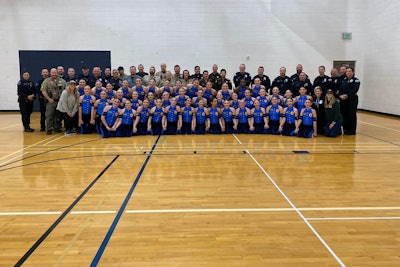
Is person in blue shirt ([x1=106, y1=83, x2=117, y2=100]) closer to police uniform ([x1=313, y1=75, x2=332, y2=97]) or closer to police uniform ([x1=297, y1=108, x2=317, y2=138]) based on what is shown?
police uniform ([x1=297, y1=108, x2=317, y2=138])

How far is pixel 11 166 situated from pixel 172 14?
10981mm

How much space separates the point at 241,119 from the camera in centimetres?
985

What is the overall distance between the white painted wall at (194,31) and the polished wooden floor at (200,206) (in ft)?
28.9

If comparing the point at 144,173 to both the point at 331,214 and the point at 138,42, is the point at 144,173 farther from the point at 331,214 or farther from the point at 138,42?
the point at 138,42

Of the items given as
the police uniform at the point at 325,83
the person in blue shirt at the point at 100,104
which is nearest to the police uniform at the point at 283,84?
the police uniform at the point at 325,83

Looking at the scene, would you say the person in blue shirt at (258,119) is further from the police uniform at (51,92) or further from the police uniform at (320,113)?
the police uniform at (51,92)

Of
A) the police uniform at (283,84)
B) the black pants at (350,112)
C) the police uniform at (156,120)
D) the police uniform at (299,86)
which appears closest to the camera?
the black pants at (350,112)

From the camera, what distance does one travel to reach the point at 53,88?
32.5ft

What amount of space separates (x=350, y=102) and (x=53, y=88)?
856 centimetres

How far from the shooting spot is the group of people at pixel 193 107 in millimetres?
9328

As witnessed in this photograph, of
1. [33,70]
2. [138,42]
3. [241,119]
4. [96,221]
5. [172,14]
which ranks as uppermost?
[172,14]

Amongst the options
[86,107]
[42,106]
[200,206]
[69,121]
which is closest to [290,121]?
[86,107]

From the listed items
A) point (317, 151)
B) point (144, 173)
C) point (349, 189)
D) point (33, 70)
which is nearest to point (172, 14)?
point (33, 70)

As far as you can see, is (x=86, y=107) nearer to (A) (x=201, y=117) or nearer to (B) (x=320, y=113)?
(A) (x=201, y=117)
